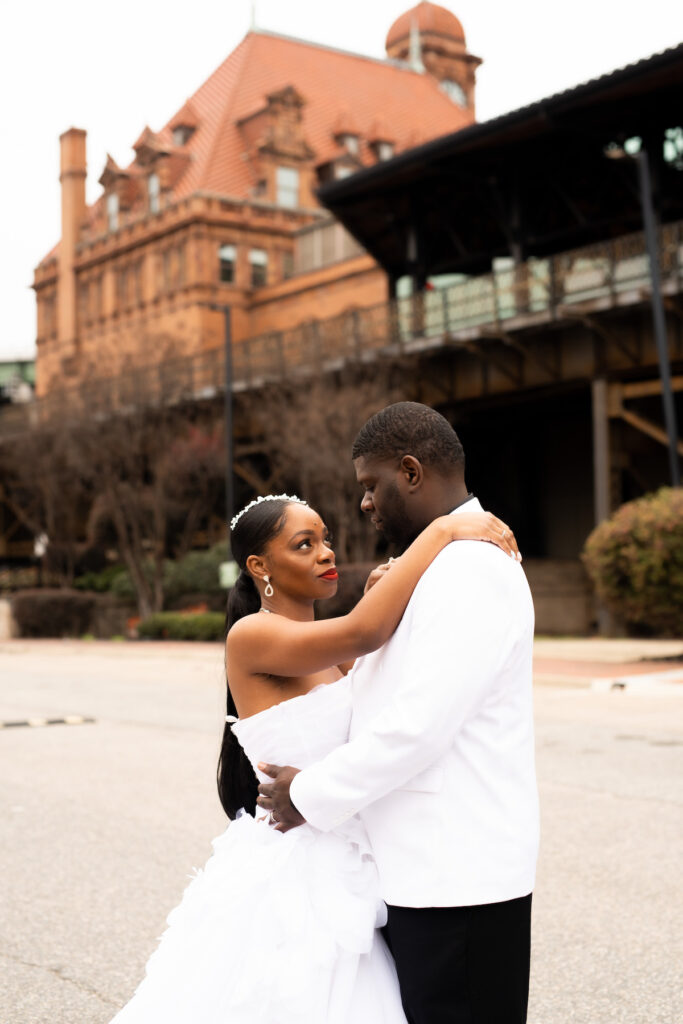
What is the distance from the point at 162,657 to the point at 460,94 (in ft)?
171

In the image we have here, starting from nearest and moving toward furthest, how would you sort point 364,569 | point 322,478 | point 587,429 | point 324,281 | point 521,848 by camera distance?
point 521,848
point 364,569
point 322,478
point 587,429
point 324,281

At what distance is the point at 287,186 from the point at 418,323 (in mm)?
27938

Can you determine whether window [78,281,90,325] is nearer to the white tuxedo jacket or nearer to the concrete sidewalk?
the concrete sidewalk

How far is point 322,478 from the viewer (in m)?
31.2

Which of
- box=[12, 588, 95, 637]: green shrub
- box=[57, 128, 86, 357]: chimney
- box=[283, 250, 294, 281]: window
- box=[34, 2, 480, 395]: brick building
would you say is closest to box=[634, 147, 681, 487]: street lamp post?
box=[12, 588, 95, 637]: green shrub

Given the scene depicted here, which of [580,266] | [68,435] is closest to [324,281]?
[68,435]

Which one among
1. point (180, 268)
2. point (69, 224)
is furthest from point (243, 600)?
point (69, 224)

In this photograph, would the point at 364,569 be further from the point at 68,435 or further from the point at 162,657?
the point at 68,435

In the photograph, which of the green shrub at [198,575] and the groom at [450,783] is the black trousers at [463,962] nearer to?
the groom at [450,783]

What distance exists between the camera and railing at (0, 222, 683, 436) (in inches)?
1041

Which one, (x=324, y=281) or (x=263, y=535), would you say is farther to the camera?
(x=324, y=281)

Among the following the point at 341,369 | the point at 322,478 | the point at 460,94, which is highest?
the point at 460,94

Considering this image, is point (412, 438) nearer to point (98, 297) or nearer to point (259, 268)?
point (259, 268)

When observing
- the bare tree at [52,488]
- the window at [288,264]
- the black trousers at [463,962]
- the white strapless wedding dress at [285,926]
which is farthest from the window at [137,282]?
the black trousers at [463,962]
